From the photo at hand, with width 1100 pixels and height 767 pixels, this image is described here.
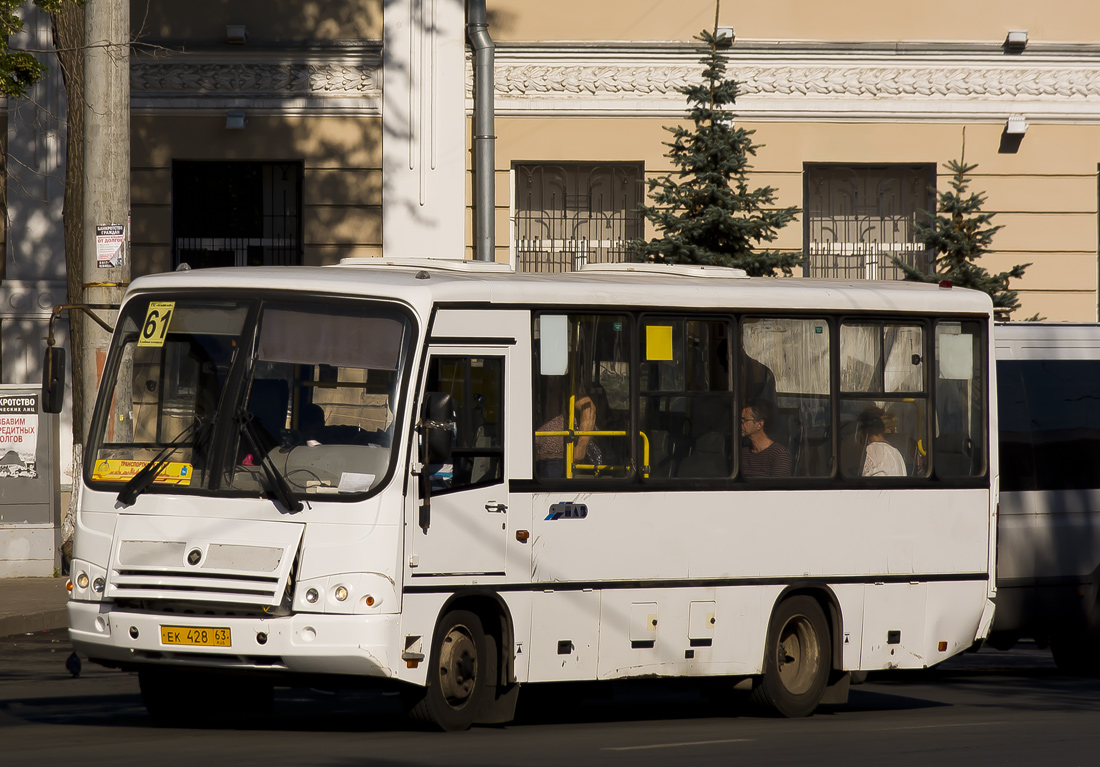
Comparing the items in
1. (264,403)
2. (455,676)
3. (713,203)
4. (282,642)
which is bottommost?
(455,676)

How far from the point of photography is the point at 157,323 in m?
9.75

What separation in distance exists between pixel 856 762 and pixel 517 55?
1426 cm

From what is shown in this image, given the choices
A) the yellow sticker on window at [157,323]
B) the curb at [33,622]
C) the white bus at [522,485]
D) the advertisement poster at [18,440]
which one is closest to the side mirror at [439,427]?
the white bus at [522,485]

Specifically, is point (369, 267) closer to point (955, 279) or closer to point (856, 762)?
point (856, 762)

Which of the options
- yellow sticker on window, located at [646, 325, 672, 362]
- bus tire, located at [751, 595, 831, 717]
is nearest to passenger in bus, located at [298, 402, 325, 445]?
yellow sticker on window, located at [646, 325, 672, 362]

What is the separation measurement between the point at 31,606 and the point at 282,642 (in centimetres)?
819

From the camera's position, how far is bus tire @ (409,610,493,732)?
928cm

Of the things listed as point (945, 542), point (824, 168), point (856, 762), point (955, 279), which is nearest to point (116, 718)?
point (856, 762)

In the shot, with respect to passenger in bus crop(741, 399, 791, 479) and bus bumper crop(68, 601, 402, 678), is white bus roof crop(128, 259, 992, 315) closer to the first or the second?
passenger in bus crop(741, 399, 791, 479)

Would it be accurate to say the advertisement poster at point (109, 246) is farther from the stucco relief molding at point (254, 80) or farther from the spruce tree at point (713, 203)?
the stucco relief molding at point (254, 80)

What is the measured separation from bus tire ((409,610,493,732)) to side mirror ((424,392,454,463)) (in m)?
0.93

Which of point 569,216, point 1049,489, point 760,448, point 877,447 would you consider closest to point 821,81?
point 569,216

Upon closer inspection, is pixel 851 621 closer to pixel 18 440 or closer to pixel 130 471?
pixel 130 471

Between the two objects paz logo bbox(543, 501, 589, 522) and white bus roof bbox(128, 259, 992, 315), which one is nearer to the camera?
white bus roof bbox(128, 259, 992, 315)
